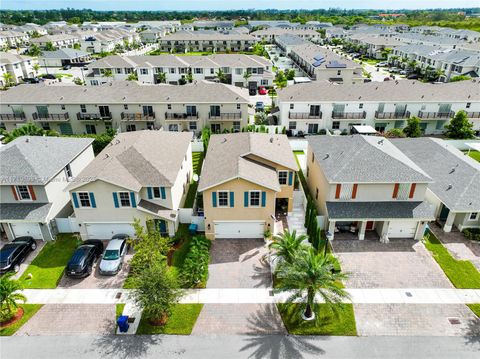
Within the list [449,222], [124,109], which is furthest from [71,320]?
[124,109]

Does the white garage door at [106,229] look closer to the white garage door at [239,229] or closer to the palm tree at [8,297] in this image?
the white garage door at [239,229]

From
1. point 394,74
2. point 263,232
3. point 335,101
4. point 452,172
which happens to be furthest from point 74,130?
point 394,74

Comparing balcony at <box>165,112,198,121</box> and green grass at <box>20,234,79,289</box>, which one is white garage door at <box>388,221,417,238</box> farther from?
balcony at <box>165,112,198,121</box>

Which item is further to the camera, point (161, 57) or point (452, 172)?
point (161, 57)

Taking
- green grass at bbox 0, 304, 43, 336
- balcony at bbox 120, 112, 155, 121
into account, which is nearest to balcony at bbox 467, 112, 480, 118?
balcony at bbox 120, 112, 155, 121

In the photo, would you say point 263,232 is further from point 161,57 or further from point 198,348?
point 161,57
